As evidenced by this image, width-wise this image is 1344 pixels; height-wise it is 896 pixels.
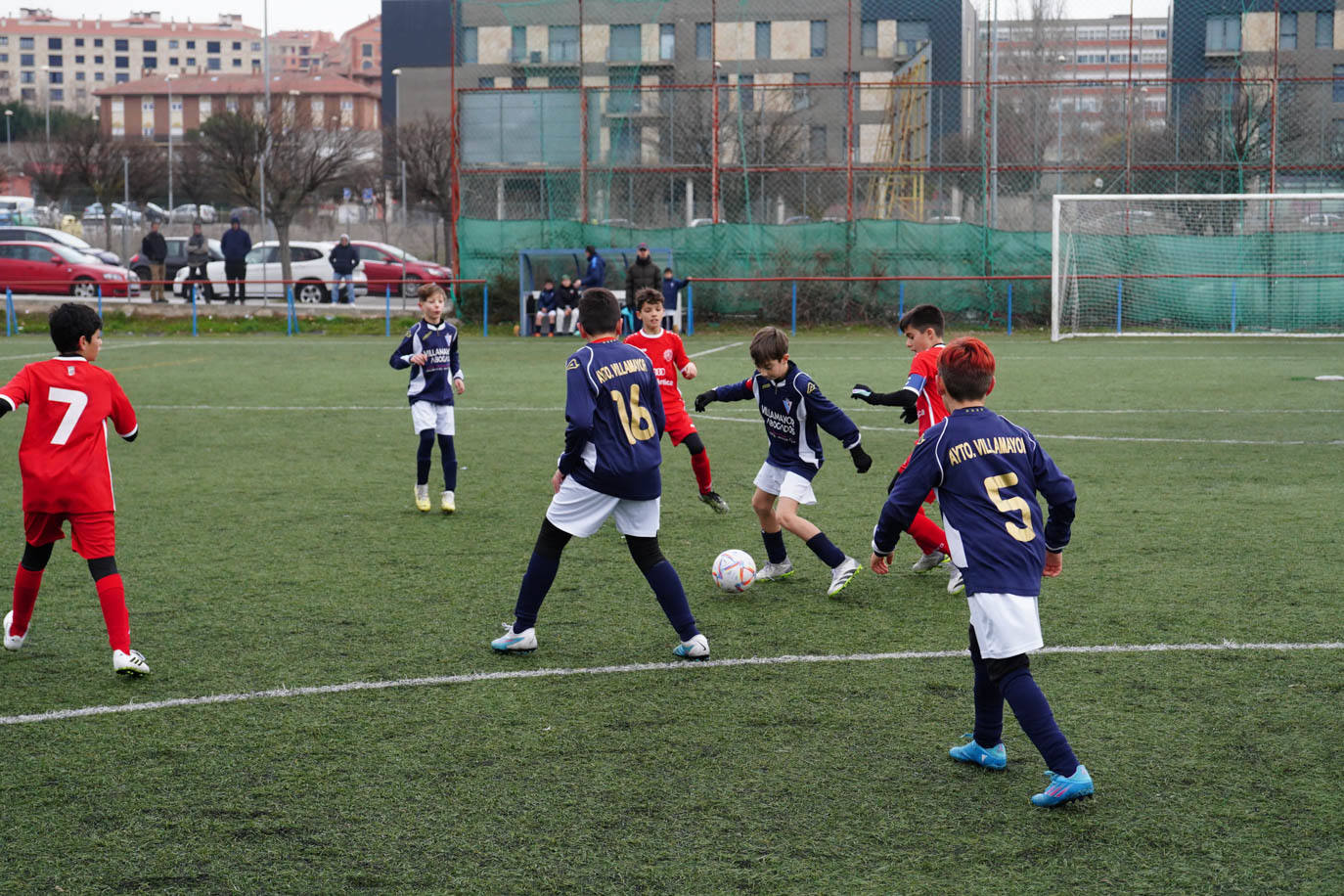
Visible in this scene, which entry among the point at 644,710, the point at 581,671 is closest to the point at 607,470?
the point at 581,671

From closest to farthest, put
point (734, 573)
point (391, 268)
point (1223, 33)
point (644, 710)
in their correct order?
point (644, 710) < point (734, 573) < point (1223, 33) < point (391, 268)

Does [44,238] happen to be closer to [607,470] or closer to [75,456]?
[75,456]

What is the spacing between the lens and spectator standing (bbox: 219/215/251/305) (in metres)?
30.2

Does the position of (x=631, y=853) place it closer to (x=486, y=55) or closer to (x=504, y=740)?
(x=504, y=740)

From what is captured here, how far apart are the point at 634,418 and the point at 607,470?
0.78 feet

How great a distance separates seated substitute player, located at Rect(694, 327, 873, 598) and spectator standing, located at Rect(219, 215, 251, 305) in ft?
82.6

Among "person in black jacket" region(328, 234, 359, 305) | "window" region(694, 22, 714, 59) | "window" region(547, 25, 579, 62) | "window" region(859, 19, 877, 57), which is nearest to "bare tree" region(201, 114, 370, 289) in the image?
"person in black jacket" region(328, 234, 359, 305)

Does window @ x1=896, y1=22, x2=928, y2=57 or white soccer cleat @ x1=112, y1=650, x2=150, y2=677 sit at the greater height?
window @ x1=896, y1=22, x2=928, y2=57

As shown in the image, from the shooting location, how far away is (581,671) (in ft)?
18.0

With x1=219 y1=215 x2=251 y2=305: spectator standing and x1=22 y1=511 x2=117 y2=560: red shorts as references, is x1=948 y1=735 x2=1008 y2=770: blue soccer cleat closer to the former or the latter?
x1=22 y1=511 x2=117 y2=560: red shorts

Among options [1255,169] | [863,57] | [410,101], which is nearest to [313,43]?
[410,101]

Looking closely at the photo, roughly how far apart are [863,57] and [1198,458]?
2751 cm

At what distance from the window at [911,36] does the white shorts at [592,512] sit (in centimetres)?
3351

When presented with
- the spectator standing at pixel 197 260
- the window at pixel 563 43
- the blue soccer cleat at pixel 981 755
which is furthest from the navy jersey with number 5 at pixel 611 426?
the spectator standing at pixel 197 260
